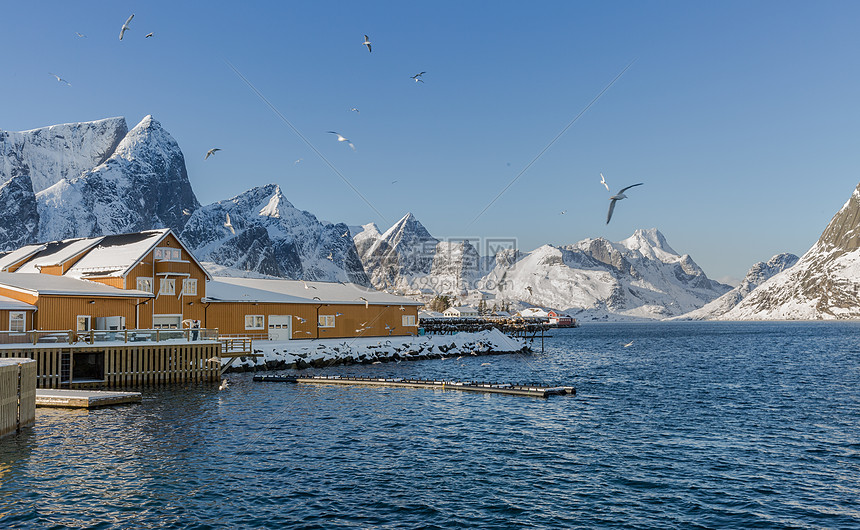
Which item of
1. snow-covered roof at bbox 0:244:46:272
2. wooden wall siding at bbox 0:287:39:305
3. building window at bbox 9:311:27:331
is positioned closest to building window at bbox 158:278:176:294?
wooden wall siding at bbox 0:287:39:305

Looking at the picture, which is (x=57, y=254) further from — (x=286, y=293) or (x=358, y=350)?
(x=358, y=350)

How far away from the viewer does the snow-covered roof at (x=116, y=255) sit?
54.1 meters

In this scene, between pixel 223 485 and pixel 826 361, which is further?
pixel 826 361

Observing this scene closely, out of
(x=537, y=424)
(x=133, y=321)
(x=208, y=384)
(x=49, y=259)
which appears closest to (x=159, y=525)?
(x=537, y=424)

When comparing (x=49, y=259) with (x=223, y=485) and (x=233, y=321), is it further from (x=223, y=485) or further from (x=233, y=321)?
(x=223, y=485)

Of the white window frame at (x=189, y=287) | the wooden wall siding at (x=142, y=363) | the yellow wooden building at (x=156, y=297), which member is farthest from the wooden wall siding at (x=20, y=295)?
the white window frame at (x=189, y=287)

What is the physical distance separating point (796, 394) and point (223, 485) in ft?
137

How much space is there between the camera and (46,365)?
41625 mm

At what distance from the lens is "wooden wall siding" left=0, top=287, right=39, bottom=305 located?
150ft

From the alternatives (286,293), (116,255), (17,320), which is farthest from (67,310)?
(286,293)

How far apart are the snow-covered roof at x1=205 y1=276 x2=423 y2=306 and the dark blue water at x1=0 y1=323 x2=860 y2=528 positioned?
22.1 m

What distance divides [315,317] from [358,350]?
677 centimetres

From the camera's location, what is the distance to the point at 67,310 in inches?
1842

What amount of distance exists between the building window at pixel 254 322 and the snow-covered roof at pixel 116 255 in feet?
39.5
